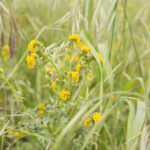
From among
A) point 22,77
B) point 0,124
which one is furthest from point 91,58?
point 22,77

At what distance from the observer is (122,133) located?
176cm

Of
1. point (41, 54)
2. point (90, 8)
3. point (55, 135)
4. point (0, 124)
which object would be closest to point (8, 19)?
point (41, 54)

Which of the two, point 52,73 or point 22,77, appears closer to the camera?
point 52,73

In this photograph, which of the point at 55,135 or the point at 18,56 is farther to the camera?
the point at 18,56

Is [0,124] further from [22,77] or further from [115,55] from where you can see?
[115,55]

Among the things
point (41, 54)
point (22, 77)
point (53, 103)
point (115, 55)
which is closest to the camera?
point (41, 54)

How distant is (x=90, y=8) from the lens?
1297mm

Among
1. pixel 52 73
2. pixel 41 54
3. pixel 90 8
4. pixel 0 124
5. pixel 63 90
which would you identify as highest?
pixel 90 8

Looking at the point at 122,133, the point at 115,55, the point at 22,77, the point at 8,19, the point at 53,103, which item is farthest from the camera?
the point at 115,55

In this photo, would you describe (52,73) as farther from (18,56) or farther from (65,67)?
(18,56)

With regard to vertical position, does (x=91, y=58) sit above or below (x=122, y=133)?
above

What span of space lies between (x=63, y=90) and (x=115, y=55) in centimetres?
137

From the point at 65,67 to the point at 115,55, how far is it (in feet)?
3.80

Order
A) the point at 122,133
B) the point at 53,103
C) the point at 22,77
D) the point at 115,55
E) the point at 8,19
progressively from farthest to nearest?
the point at 115,55 < the point at 22,77 < the point at 122,133 < the point at 8,19 < the point at 53,103
